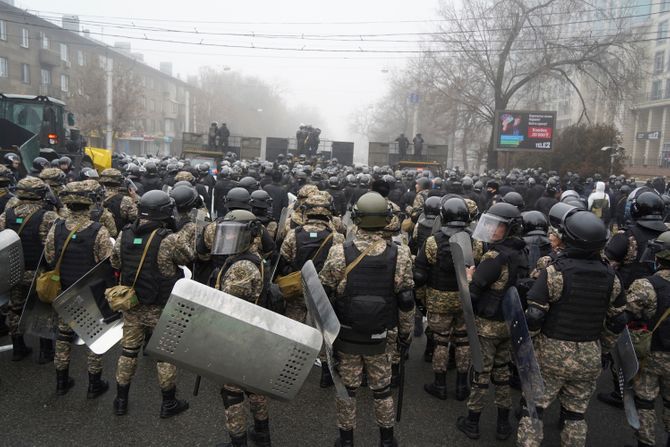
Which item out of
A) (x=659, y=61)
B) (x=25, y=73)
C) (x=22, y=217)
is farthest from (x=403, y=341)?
(x=659, y=61)

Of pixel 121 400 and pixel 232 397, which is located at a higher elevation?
pixel 232 397

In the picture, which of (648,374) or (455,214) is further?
(455,214)

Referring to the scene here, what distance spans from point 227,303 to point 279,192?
7297 millimetres

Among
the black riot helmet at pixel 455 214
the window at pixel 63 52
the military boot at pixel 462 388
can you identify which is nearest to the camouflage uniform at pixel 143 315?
the black riot helmet at pixel 455 214

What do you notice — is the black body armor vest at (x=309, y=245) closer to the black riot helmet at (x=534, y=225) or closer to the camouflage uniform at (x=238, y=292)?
the camouflage uniform at (x=238, y=292)

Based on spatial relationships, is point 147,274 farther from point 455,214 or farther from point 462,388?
point 462,388

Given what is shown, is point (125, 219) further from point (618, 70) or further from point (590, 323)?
point (618, 70)

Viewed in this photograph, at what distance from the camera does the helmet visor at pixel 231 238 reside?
3.65 meters

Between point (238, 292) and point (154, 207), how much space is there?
1.37 metres

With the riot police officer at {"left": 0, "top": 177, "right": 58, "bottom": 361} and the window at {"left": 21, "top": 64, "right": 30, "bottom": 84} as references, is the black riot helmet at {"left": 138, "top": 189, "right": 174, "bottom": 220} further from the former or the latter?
the window at {"left": 21, "top": 64, "right": 30, "bottom": 84}

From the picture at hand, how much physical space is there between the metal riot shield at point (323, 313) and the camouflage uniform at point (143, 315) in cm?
145

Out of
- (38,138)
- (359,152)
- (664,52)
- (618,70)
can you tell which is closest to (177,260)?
(38,138)

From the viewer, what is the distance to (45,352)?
5.32m

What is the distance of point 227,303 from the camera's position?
9.00 ft
